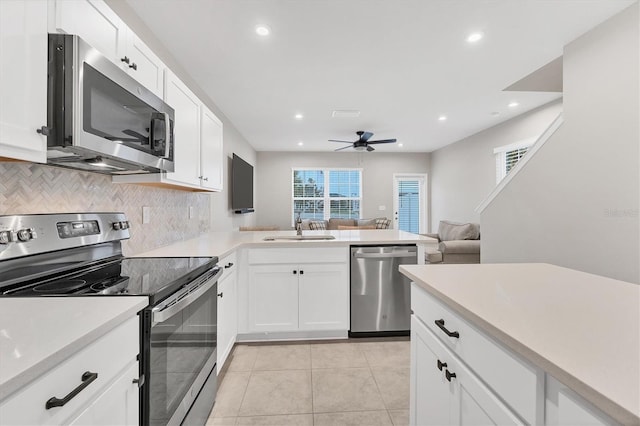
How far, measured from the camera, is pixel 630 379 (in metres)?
0.50

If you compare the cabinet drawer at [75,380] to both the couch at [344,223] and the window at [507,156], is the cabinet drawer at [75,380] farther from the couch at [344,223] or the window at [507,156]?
the couch at [344,223]

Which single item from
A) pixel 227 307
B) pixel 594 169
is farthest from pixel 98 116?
pixel 594 169

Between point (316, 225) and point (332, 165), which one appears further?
point (332, 165)

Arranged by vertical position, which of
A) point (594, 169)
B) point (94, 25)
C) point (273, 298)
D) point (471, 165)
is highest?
point (471, 165)

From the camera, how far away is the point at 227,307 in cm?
219

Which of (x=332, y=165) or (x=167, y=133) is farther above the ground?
(x=332, y=165)

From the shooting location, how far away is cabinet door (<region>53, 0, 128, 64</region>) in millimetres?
1052

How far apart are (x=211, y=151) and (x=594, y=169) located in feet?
10.4

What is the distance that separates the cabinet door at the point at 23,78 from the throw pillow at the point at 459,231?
5242mm

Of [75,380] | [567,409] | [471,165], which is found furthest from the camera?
[471,165]

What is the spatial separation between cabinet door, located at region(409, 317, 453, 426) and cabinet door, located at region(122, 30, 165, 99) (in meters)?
1.80

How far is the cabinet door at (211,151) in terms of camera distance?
245 centimetres

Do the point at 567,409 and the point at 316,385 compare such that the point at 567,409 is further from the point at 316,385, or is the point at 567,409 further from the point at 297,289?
the point at 297,289

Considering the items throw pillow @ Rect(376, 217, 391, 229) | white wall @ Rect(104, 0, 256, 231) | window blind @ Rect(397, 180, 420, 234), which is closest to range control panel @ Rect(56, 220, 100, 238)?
white wall @ Rect(104, 0, 256, 231)
